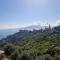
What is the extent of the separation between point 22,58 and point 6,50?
7.29 meters

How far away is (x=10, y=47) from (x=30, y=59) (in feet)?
25.3

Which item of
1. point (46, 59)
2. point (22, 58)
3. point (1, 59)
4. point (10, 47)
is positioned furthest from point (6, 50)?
point (46, 59)

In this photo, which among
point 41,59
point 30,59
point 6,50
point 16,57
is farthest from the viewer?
point 6,50

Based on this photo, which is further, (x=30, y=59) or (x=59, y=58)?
(x=30, y=59)

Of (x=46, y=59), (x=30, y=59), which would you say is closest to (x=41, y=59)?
(x=46, y=59)

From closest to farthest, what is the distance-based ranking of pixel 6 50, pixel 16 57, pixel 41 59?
pixel 41 59 → pixel 16 57 → pixel 6 50

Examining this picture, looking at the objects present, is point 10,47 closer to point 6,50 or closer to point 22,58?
point 6,50

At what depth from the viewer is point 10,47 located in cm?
2581

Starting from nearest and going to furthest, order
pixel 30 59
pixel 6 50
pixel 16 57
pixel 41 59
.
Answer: pixel 41 59, pixel 30 59, pixel 16 57, pixel 6 50

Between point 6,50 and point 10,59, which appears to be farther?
point 6,50

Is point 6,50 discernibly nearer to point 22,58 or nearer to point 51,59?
point 22,58

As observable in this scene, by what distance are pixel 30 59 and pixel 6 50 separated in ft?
26.0

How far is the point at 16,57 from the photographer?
20766 millimetres

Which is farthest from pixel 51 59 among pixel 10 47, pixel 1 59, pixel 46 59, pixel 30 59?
pixel 10 47
